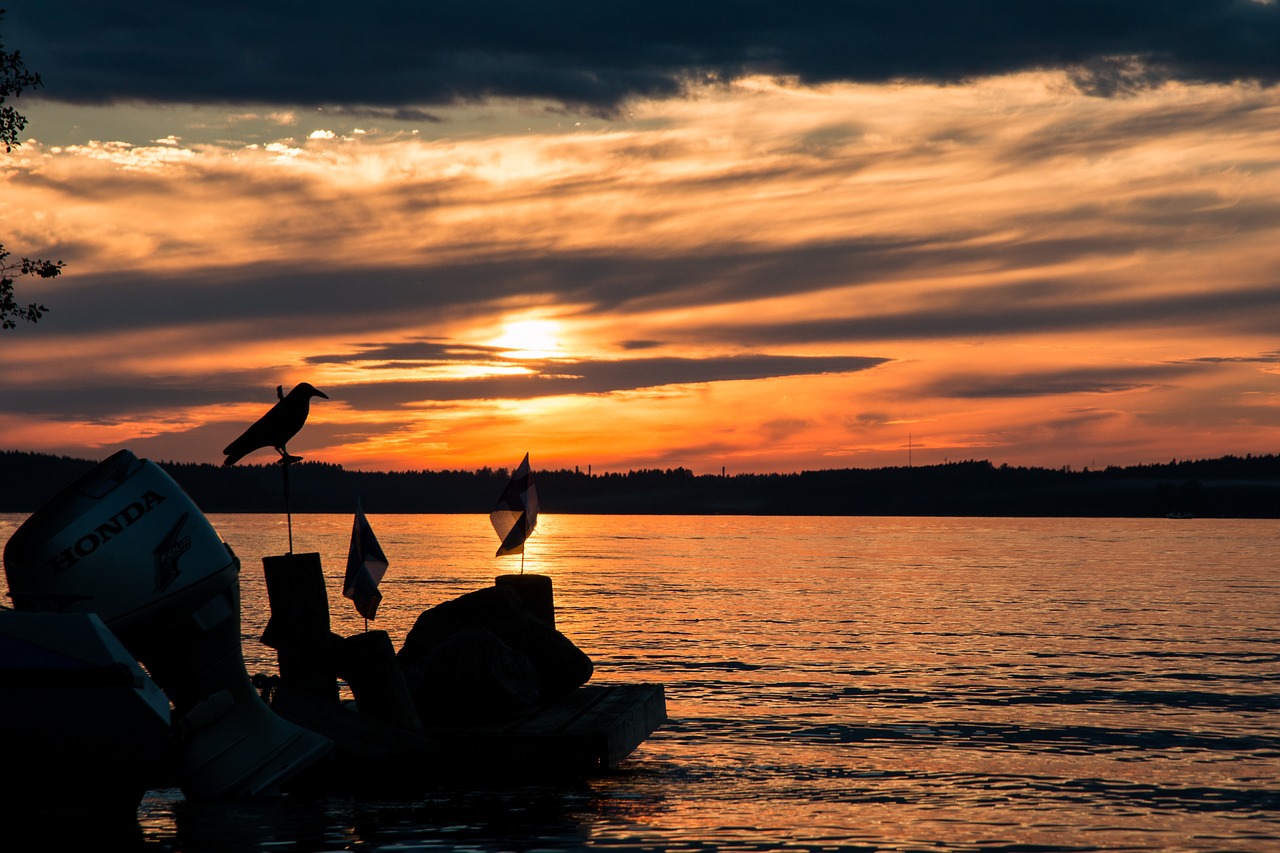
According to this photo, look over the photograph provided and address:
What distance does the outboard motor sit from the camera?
43.2 ft

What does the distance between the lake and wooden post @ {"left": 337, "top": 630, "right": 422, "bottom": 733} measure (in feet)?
3.51

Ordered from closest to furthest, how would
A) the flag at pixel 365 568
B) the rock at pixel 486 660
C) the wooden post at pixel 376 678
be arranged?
the wooden post at pixel 376 678 < the rock at pixel 486 660 < the flag at pixel 365 568

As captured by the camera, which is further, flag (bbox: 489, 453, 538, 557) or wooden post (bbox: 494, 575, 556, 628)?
flag (bbox: 489, 453, 538, 557)

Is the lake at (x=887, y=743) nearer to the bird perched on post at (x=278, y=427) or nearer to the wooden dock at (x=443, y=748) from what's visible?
the wooden dock at (x=443, y=748)

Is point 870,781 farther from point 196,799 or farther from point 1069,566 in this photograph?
point 1069,566

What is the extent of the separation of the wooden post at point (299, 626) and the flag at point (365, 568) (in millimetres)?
5835

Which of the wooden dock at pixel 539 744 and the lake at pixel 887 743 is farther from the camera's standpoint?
the wooden dock at pixel 539 744

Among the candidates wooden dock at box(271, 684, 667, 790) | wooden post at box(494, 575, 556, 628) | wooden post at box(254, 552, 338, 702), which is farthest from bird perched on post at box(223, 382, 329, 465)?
wooden post at box(494, 575, 556, 628)

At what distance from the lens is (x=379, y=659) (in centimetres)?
1545

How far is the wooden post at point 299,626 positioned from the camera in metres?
15.5

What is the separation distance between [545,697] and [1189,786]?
8619 mm

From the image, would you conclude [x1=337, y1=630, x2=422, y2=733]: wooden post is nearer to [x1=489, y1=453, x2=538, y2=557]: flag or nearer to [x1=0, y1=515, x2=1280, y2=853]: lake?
[x1=0, y1=515, x2=1280, y2=853]: lake

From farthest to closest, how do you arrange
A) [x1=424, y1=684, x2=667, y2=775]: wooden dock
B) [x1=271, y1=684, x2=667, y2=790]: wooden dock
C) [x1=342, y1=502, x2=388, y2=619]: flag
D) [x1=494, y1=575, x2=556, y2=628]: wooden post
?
1. [x1=342, y1=502, x2=388, y2=619]: flag
2. [x1=494, y1=575, x2=556, y2=628]: wooden post
3. [x1=424, y1=684, x2=667, y2=775]: wooden dock
4. [x1=271, y1=684, x2=667, y2=790]: wooden dock

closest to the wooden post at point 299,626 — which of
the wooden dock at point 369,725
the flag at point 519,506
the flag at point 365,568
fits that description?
the wooden dock at point 369,725
